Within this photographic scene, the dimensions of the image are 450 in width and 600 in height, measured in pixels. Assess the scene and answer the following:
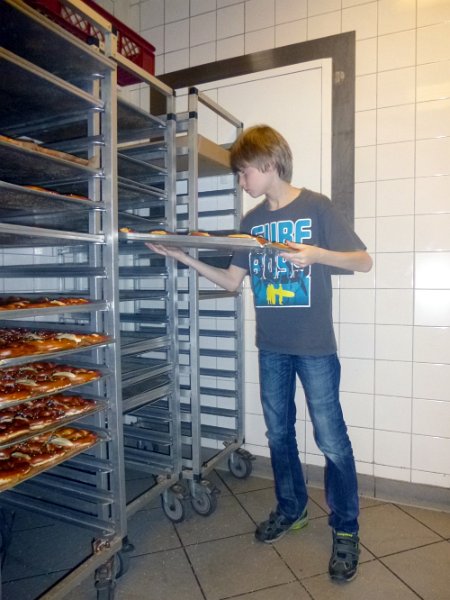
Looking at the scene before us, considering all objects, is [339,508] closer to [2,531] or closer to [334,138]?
[2,531]

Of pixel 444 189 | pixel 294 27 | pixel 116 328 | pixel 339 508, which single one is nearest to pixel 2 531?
pixel 116 328

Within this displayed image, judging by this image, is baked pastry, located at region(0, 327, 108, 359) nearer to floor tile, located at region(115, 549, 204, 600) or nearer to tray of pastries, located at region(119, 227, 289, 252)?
tray of pastries, located at region(119, 227, 289, 252)

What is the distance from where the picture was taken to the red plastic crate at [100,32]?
4.84ft

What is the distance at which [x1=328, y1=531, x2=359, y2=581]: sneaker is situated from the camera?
152 centimetres

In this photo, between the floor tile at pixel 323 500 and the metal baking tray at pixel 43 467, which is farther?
the floor tile at pixel 323 500

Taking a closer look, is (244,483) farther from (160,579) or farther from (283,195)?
(283,195)

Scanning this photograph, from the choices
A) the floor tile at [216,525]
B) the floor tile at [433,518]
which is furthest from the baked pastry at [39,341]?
the floor tile at [433,518]

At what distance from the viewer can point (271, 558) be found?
166 cm

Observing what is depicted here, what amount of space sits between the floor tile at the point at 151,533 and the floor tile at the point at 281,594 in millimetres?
402

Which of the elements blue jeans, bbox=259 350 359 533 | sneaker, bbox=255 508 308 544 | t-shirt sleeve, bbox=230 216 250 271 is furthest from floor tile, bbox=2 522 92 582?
t-shirt sleeve, bbox=230 216 250 271

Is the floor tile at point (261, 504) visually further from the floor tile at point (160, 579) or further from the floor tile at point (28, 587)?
the floor tile at point (28, 587)

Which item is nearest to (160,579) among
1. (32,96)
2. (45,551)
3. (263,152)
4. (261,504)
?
(45,551)

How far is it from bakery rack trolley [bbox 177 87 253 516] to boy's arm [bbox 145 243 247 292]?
0.54 ft

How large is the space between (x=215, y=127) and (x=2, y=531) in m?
2.27
